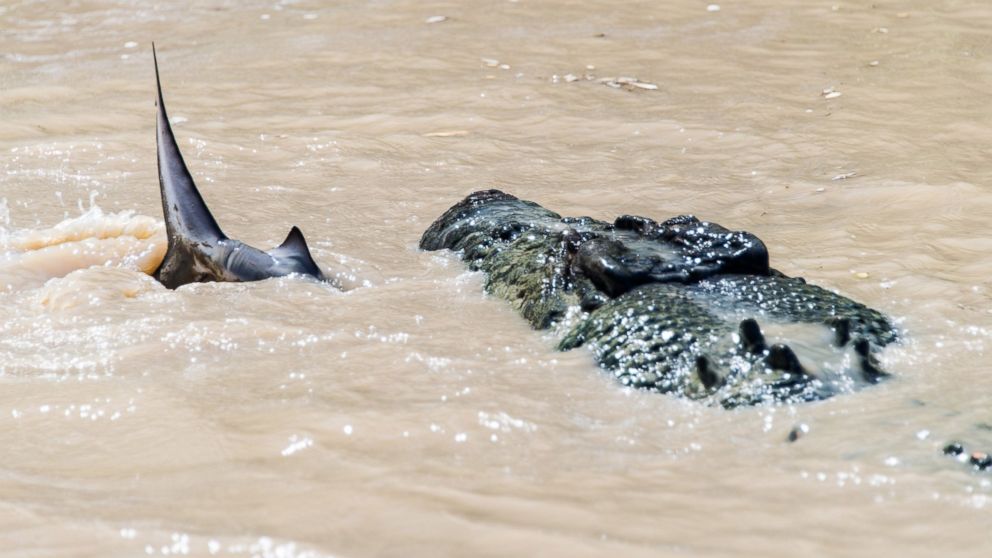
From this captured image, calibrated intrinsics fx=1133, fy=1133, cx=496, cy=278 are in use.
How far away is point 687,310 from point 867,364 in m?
0.50

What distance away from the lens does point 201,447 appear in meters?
2.71

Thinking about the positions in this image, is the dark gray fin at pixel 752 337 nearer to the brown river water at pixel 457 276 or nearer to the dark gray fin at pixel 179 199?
the brown river water at pixel 457 276

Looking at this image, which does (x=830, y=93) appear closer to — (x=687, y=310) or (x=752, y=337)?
(x=687, y=310)

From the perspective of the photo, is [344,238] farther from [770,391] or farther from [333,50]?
[333,50]

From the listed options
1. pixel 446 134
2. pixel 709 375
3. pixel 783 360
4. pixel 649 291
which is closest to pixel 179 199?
pixel 649 291

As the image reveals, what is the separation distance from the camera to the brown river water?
2.33m

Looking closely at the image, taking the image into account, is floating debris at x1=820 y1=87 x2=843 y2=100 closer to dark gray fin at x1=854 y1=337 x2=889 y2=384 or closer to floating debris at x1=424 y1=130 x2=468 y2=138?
floating debris at x1=424 y1=130 x2=468 y2=138

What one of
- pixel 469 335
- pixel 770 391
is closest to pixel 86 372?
pixel 469 335

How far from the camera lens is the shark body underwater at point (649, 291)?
2900 millimetres

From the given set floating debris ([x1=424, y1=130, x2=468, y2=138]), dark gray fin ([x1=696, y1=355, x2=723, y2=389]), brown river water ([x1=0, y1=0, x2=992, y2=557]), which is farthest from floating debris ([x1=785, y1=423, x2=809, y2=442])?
floating debris ([x1=424, y1=130, x2=468, y2=138])

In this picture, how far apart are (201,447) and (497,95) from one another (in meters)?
4.79

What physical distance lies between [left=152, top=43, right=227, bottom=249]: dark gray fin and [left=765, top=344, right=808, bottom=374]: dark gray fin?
2139 mm

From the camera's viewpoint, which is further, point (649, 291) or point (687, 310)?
point (649, 291)

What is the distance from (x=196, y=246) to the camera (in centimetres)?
409
